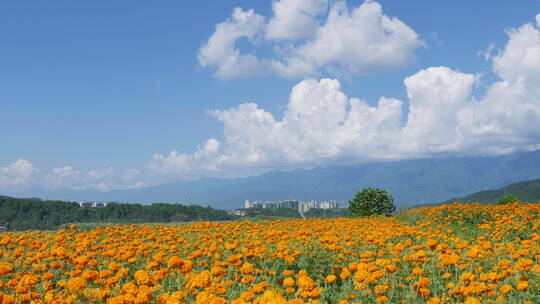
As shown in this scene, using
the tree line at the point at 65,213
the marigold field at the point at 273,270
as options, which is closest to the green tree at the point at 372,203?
the marigold field at the point at 273,270

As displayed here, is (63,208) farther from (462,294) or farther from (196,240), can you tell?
(462,294)

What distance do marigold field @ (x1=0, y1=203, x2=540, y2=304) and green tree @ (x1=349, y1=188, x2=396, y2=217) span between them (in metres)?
13.4

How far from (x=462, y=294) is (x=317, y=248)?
13.9 feet

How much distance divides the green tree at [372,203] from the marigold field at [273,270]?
43.8ft

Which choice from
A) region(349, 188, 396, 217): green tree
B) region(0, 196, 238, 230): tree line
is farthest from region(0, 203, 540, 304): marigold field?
region(0, 196, 238, 230): tree line

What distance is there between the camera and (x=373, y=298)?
242 inches

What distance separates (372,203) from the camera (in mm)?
26156

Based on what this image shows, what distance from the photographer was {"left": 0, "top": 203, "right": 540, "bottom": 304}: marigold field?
5.40 meters

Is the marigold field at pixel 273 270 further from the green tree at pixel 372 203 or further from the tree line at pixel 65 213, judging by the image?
the tree line at pixel 65 213

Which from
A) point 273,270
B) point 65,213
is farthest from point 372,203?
point 65,213

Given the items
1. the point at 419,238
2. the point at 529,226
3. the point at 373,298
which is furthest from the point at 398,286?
the point at 529,226

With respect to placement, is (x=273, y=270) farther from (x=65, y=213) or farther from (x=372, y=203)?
(x=65, y=213)

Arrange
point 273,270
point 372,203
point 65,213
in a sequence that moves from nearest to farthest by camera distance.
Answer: point 273,270, point 372,203, point 65,213

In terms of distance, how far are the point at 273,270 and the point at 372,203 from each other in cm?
1975
